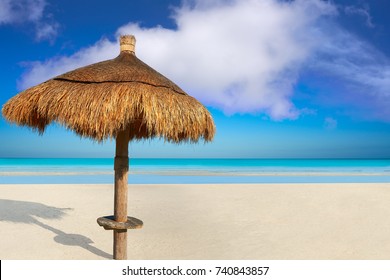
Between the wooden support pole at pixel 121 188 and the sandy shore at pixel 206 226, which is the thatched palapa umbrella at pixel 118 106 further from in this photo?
the sandy shore at pixel 206 226

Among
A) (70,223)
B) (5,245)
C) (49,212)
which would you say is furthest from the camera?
(49,212)

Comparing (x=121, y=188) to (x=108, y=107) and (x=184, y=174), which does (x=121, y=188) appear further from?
(x=184, y=174)

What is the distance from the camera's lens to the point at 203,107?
413 centimetres

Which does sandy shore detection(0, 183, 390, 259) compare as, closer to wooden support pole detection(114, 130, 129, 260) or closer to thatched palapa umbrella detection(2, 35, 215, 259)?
wooden support pole detection(114, 130, 129, 260)

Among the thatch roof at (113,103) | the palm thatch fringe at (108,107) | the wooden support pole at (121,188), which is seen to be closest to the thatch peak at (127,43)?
the thatch roof at (113,103)

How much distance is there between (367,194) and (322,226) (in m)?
5.52

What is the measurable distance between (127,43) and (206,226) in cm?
383

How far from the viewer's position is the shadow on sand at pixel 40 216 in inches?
205

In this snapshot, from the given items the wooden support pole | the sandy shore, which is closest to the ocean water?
the sandy shore

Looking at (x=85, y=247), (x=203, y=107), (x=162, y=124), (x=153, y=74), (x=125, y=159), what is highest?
(x=153, y=74)

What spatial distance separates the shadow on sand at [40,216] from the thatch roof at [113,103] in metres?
2.12

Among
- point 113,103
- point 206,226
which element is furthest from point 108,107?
point 206,226
